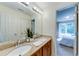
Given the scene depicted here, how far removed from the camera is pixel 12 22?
1.63m

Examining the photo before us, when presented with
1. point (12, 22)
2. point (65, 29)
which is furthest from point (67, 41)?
point (12, 22)

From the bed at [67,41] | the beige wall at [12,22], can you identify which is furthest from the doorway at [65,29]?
the beige wall at [12,22]

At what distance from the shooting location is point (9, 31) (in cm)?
158

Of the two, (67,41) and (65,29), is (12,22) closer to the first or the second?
(65,29)

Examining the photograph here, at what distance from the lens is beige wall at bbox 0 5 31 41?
1.48 m

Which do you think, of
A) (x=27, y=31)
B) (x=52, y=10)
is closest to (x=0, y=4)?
(x=27, y=31)

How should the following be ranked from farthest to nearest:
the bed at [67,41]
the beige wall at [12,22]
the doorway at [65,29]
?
1. the bed at [67,41]
2. the doorway at [65,29]
3. the beige wall at [12,22]

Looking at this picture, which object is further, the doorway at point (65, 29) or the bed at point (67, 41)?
the bed at point (67, 41)

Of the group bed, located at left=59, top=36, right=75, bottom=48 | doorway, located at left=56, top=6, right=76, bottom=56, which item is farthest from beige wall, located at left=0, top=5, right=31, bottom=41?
bed, located at left=59, top=36, right=75, bottom=48

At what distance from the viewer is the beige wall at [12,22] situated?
148cm

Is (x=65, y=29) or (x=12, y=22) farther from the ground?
(x=12, y=22)

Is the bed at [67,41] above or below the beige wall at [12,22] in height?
below

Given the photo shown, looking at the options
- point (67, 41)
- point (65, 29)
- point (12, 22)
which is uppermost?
point (12, 22)

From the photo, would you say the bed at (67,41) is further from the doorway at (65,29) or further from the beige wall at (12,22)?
the beige wall at (12,22)
